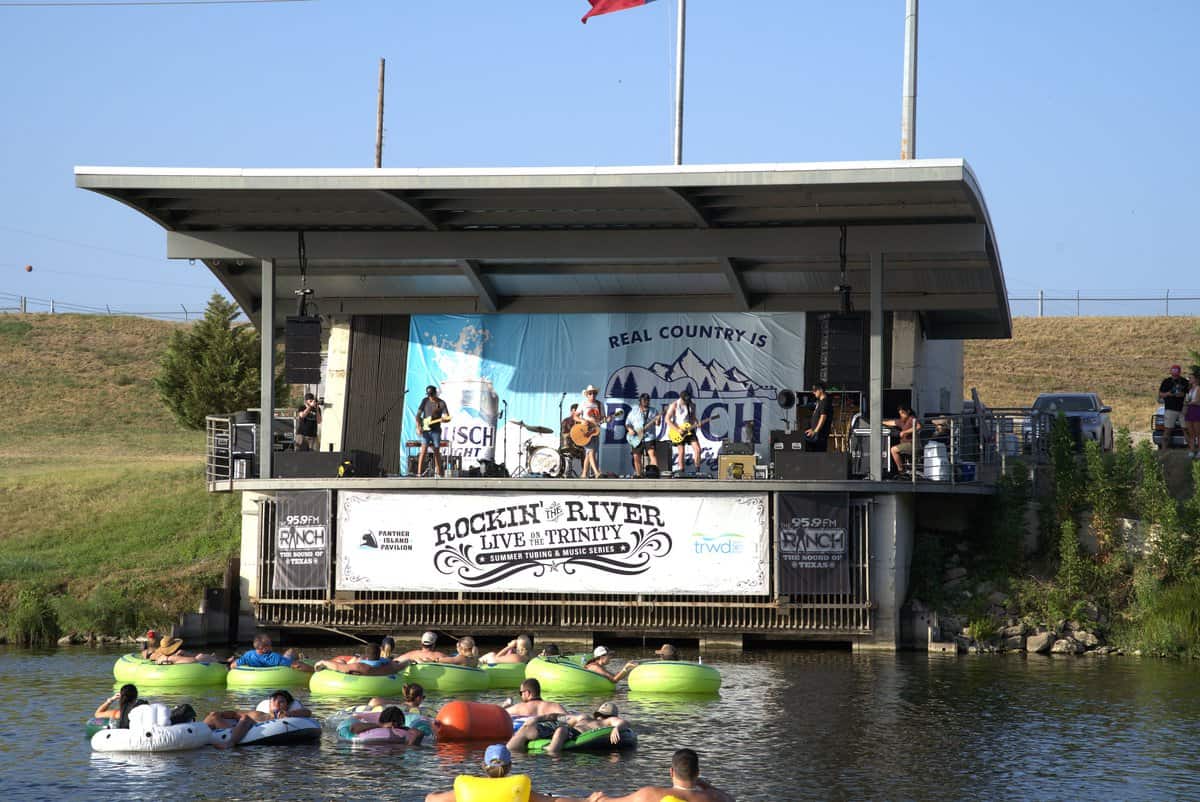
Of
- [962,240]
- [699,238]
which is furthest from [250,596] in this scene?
[962,240]

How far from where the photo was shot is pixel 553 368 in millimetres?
29609

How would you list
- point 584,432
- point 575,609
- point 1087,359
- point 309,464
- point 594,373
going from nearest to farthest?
point 575,609, point 309,464, point 584,432, point 594,373, point 1087,359

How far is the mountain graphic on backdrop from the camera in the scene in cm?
2894

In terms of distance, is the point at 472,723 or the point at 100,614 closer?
the point at 472,723

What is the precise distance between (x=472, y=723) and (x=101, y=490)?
2551cm

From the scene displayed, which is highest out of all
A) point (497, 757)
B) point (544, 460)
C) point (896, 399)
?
point (896, 399)

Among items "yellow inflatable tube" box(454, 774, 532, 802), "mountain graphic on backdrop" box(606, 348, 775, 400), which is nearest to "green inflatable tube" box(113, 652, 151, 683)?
"yellow inflatable tube" box(454, 774, 532, 802)

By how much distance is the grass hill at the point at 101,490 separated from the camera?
94.4 ft

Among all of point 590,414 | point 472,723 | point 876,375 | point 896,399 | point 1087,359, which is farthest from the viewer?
point 1087,359

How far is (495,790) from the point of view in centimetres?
1267

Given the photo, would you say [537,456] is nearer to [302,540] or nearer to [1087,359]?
[302,540]

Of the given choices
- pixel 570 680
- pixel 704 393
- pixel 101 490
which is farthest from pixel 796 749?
pixel 101 490

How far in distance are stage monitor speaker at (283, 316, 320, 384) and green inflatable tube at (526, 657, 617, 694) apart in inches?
281

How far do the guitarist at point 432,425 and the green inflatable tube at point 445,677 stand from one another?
19.3 feet
